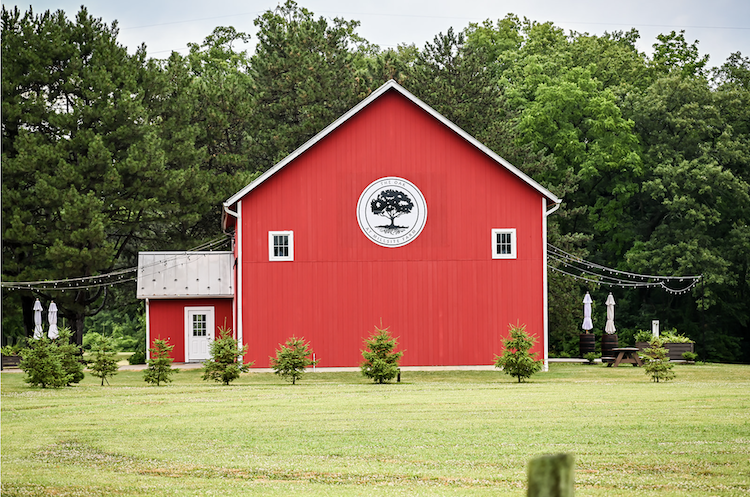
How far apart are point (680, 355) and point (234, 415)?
67.5 feet

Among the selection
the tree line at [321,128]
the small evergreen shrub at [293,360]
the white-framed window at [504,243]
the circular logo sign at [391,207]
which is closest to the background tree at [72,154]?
the tree line at [321,128]

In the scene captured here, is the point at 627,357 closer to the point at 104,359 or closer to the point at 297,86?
the point at 104,359

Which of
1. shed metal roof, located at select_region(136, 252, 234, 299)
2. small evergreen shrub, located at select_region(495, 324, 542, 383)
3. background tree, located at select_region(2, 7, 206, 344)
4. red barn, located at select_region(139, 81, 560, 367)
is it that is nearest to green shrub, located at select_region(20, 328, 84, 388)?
red barn, located at select_region(139, 81, 560, 367)

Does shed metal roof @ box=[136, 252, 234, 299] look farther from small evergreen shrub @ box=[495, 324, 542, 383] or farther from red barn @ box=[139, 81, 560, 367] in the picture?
small evergreen shrub @ box=[495, 324, 542, 383]

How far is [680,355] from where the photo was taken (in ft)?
111

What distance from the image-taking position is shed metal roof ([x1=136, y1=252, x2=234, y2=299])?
1281 inches

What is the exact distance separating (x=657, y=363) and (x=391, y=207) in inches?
351

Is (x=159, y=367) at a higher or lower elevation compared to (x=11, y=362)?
higher

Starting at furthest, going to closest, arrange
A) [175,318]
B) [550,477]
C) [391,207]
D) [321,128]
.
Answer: [321,128] → [175,318] → [391,207] → [550,477]

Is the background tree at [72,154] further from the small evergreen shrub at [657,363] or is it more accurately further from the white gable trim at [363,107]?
the small evergreen shrub at [657,363]

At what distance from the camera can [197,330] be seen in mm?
32969

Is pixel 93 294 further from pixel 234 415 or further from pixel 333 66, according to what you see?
pixel 234 415

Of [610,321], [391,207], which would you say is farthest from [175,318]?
[610,321]

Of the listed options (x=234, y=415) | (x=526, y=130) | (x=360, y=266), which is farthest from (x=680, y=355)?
(x=234, y=415)
